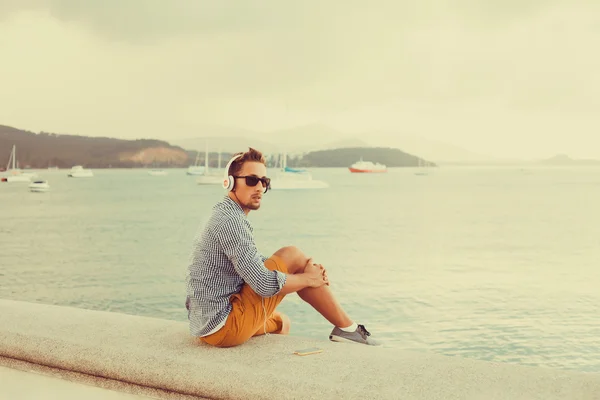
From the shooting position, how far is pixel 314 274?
2.38 metres

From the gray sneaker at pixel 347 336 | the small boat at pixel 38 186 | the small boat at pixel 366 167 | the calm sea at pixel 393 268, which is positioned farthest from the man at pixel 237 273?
the small boat at pixel 366 167

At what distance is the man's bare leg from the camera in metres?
2.40

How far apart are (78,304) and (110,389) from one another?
35.6 ft

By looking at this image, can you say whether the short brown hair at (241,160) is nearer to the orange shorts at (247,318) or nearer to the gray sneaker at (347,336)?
the orange shorts at (247,318)

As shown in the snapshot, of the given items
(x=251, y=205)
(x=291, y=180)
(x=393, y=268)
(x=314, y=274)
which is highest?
(x=251, y=205)

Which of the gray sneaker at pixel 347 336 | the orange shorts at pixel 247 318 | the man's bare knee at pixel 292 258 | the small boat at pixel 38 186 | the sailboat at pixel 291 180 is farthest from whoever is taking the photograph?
the sailboat at pixel 291 180

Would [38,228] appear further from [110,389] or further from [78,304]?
[110,389]

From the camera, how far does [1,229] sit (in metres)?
28.7

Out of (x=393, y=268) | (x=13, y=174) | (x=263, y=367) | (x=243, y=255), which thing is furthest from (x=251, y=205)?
(x=13, y=174)

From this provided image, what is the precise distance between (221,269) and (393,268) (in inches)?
618

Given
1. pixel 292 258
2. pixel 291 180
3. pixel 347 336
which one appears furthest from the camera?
pixel 291 180

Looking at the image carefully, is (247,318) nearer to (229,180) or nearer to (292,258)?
(292,258)

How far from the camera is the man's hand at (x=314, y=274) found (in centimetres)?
236

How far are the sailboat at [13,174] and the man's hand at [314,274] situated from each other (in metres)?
59.0
